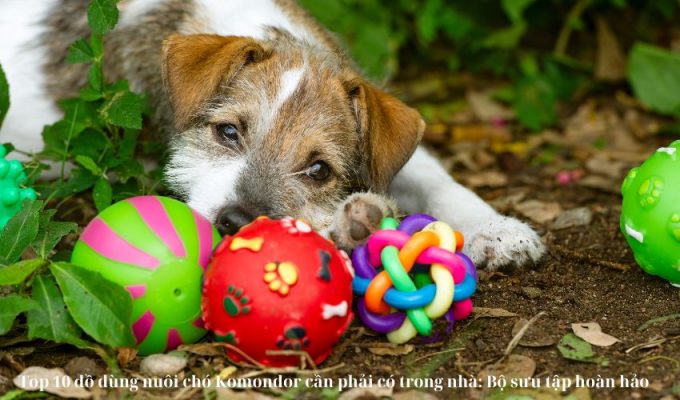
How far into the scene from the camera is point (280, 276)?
3.32 meters

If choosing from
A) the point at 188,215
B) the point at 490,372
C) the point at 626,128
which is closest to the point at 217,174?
the point at 188,215

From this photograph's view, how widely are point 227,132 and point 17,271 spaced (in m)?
1.32

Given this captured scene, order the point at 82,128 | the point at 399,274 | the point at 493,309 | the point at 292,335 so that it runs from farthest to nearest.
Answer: the point at 82,128
the point at 493,309
the point at 399,274
the point at 292,335

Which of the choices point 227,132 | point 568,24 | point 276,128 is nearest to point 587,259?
point 276,128

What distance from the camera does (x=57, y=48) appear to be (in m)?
5.55

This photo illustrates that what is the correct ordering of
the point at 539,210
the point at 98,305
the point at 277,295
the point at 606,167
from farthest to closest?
the point at 606,167 < the point at 539,210 < the point at 98,305 < the point at 277,295

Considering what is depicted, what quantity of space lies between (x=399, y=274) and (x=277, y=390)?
669 mm

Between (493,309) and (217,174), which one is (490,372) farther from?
(217,174)

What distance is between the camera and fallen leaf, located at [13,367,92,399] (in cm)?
338

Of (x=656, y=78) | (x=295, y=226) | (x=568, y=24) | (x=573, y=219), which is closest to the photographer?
(x=295, y=226)

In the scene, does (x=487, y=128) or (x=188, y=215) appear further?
(x=487, y=128)

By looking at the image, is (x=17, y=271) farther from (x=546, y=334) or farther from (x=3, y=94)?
(x=546, y=334)

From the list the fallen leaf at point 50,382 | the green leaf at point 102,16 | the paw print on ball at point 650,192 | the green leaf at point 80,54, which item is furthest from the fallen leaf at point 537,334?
the green leaf at point 80,54

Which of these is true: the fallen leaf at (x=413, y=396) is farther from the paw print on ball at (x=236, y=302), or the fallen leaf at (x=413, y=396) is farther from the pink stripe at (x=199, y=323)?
the pink stripe at (x=199, y=323)
